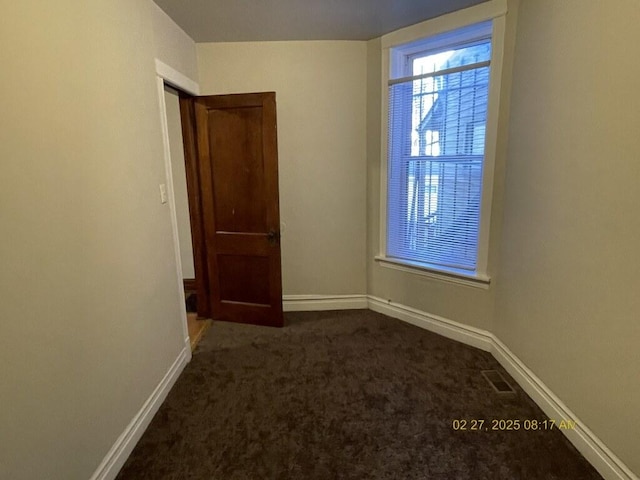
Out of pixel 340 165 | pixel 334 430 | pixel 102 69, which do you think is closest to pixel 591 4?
pixel 340 165

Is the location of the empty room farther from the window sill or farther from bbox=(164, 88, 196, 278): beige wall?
bbox=(164, 88, 196, 278): beige wall

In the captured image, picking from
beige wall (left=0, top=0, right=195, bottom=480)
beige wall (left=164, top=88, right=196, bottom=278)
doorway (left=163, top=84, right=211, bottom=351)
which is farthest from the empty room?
beige wall (left=164, top=88, right=196, bottom=278)

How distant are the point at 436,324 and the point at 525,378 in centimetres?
83

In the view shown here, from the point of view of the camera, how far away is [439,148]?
2777 mm

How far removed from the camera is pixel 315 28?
2.70 meters

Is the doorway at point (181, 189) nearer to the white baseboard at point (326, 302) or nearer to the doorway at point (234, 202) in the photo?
the doorway at point (234, 202)

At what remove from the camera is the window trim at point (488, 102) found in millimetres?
2314

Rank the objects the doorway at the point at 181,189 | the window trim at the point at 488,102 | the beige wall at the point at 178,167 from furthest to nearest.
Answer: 1. the beige wall at the point at 178,167
2. the doorway at the point at 181,189
3. the window trim at the point at 488,102

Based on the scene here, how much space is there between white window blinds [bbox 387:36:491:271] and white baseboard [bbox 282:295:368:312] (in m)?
0.65

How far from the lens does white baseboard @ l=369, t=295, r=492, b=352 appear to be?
2686 mm

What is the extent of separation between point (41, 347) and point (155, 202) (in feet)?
3.55

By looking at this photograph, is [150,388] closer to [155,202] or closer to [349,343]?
Result: [155,202]

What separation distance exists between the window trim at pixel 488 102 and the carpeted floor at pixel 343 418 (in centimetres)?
58

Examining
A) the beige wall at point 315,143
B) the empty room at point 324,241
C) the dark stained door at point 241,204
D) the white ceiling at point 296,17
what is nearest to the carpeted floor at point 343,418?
the empty room at point 324,241
